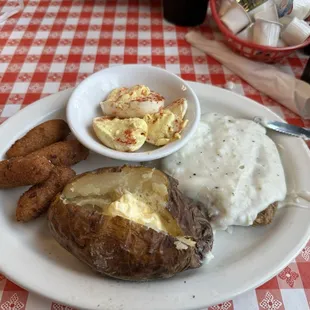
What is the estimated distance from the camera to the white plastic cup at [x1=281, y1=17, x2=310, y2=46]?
1498mm

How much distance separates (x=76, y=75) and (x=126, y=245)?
3.19 ft

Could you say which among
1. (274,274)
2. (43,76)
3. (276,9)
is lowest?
(43,76)

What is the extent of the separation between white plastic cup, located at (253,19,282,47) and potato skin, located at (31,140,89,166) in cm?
88

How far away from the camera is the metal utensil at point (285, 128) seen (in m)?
1.17

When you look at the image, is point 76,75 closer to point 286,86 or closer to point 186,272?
point 286,86

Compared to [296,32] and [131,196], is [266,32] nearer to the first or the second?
[296,32]

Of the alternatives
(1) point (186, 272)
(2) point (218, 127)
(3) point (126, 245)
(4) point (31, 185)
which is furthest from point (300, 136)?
(4) point (31, 185)

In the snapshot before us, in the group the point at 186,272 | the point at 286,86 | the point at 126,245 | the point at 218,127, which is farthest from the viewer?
the point at 286,86

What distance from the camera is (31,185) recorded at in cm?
101

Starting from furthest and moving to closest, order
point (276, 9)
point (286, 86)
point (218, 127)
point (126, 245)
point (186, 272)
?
point (276, 9)
point (286, 86)
point (218, 127)
point (186, 272)
point (126, 245)

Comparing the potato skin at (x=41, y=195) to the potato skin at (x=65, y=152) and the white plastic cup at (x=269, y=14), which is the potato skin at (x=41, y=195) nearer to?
the potato skin at (x=65, y=152)

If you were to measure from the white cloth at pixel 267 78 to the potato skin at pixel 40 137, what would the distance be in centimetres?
80

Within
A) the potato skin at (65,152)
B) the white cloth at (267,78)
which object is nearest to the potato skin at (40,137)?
the potato skin at (65,152)

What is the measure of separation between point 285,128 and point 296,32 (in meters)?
0.55
